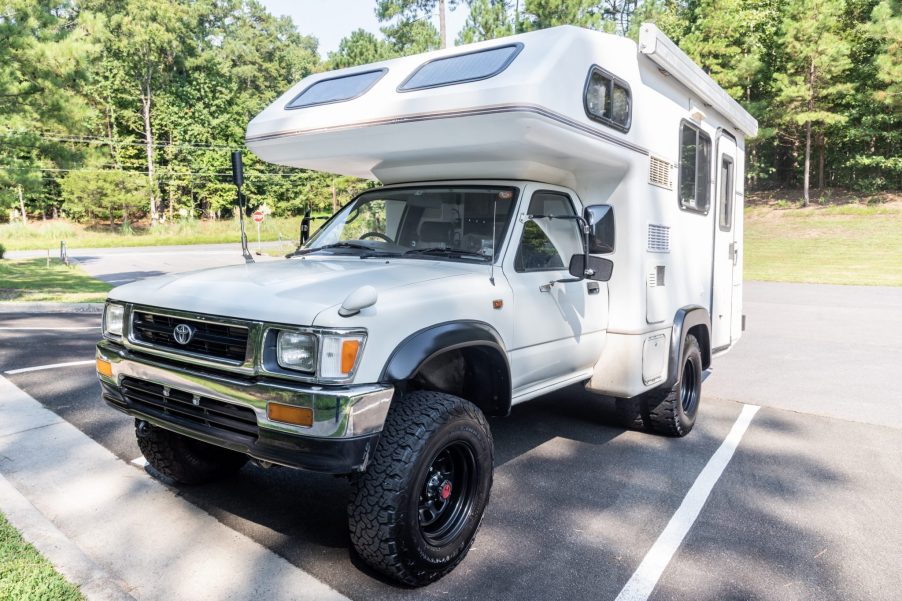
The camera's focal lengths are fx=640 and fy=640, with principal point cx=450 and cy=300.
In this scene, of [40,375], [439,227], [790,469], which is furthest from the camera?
[40,375]

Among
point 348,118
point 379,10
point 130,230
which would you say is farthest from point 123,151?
point 348,118

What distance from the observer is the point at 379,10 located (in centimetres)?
2867

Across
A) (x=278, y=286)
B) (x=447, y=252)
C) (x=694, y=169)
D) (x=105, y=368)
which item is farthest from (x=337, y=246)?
(x=694, y=169)

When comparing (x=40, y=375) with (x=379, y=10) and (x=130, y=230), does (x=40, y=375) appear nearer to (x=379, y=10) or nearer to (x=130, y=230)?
(x=379, y=10)

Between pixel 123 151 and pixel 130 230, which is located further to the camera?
pixel 123 151

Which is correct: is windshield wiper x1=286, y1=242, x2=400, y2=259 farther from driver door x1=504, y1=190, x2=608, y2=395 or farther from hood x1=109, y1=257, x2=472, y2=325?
driver door x1=504, y1=190, x2=608, y2=395

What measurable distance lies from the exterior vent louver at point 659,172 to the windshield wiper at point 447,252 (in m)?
1.75

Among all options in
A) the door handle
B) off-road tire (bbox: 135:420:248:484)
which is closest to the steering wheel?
off-road tire (bbox: 135:420:248:484)

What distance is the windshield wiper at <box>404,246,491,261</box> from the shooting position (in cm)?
397

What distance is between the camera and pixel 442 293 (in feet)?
10.9

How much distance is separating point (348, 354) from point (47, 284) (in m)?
16.6

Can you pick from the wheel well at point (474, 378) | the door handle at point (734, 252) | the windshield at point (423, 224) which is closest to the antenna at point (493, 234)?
the windshield at point (423, 224)

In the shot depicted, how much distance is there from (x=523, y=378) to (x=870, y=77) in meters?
40.1

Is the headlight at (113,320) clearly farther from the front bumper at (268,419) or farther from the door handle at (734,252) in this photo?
the door handle at (734,252)
